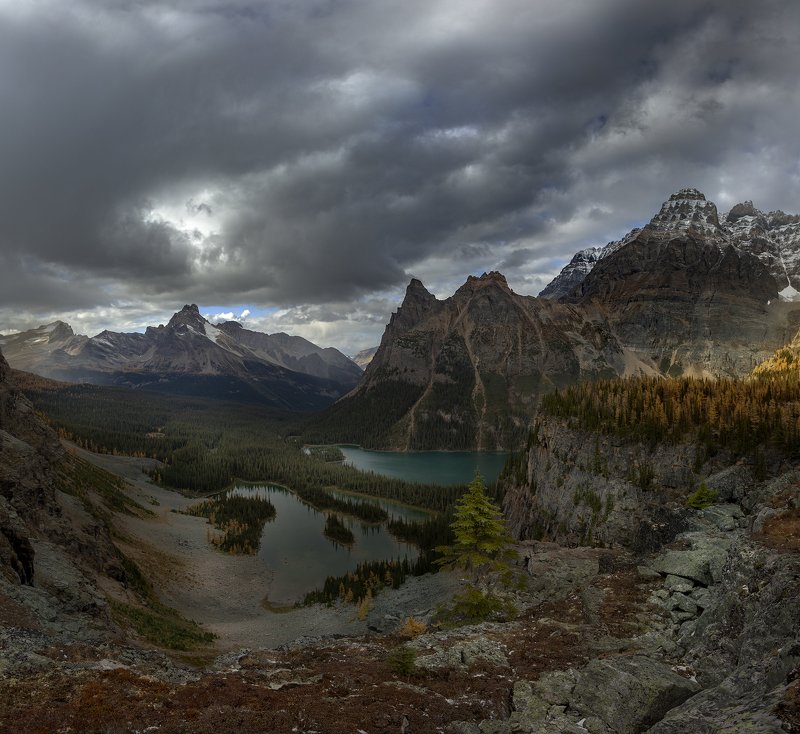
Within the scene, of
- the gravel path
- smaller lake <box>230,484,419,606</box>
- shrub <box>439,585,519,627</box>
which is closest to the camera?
shrub <box>439,585,519,627</box>

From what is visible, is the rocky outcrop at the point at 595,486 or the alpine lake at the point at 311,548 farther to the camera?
the alpine lake at the point at 311,548

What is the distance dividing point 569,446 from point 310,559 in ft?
198

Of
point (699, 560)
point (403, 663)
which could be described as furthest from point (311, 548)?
point (699, 560)

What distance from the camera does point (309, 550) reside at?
361 feet

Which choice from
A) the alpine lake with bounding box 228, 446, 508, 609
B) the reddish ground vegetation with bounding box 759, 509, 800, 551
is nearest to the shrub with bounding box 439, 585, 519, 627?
the reddish ground vegetation with bounding box 759, 509, 800, 551

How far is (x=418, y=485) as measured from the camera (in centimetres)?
17038

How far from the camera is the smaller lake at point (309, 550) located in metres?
89.0

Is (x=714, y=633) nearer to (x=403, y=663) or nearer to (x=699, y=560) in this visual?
(x=699, y=560)

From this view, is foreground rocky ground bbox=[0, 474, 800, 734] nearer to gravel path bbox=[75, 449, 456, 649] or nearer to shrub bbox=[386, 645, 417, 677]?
shrub bbox=[386, 645, 417, 677]

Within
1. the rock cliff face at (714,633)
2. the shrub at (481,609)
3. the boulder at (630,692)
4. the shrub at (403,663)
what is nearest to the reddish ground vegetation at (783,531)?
the rock cliff face at (714,633)

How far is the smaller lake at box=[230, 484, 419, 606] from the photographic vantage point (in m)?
89.0

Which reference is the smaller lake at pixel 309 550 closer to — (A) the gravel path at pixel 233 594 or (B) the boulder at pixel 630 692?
(A) the gravel path at pixel 233 594

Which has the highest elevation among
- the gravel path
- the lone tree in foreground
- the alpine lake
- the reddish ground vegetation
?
the reddish ground vegetation

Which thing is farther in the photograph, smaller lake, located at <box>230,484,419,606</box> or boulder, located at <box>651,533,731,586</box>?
smaller lake, located at <box>230,484,419,606</box>
